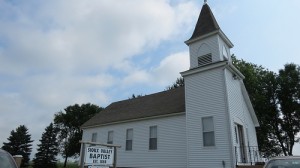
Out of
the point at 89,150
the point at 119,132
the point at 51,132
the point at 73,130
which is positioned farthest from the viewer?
the point at 73,130

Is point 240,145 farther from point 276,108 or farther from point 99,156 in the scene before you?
point 276,108

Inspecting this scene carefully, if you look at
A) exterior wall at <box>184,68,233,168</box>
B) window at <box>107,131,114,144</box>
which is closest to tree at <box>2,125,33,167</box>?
window at <box>107,131,114,144</box>

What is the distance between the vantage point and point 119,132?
69.9 feet

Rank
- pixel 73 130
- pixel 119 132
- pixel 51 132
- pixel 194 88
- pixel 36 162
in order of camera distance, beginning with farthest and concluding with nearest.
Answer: pixel 73 130 < pixel 51 132 < pixel 36 162 < pixel 119 132 < pixel 194 88

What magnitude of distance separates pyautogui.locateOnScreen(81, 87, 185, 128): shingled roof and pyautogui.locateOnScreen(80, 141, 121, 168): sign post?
9442 millimetres

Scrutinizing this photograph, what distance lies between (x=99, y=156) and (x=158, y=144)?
10.6 meters

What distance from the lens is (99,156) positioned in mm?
7840

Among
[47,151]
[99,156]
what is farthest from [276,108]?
[47,151]

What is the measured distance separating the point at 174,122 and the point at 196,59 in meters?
4.61

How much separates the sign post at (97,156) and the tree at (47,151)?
2885 centimetres

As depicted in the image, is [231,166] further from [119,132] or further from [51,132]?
[51,132]

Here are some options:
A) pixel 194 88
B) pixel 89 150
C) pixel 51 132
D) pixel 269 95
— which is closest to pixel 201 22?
pixel 194 88

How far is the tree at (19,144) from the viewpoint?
111 feet

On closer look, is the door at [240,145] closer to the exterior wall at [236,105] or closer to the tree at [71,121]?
the exterior wall at [236,105]
